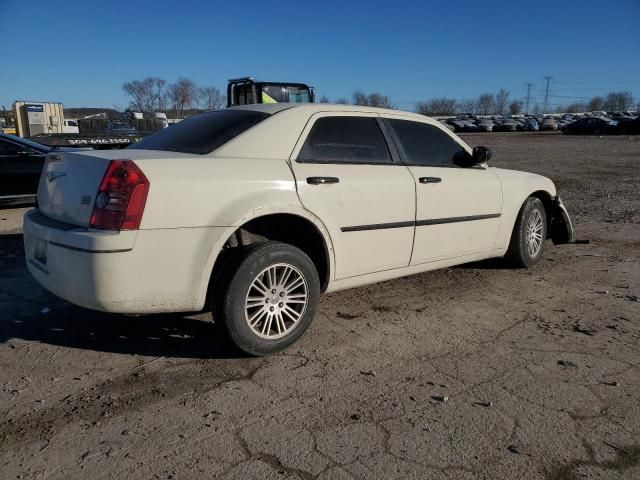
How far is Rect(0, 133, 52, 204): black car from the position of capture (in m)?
8.55

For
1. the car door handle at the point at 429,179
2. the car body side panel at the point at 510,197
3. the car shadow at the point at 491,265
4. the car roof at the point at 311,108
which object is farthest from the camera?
the car shadow at the point at 491,265

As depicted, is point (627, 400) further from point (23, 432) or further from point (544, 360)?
point (23, 432)

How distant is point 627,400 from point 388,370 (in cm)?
130

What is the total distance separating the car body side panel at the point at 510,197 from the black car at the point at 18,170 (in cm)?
734

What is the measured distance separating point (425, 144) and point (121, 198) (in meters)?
2.57

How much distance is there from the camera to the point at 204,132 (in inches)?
150

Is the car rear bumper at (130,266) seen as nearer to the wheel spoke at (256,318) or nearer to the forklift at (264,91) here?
the wheel spoke at (256,318)

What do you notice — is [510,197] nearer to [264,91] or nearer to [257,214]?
[257,214]

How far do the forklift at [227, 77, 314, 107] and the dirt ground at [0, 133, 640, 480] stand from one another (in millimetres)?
11818

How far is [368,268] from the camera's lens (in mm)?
3951

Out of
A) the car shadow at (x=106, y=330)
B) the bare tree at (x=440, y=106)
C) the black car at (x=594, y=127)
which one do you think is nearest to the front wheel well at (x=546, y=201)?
the car shadow at (x=106, y=330)

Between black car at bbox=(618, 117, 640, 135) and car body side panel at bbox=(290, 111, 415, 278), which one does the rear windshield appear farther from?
black car at bbox=(618, 117, 640, 135)

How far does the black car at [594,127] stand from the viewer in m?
43.5

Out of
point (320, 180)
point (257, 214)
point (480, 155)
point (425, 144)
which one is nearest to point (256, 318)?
point (257, 214)
